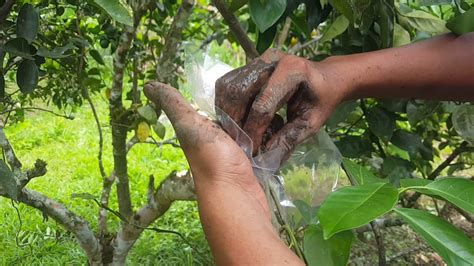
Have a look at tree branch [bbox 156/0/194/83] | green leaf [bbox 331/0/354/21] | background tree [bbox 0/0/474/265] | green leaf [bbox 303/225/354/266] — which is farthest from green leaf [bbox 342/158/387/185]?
tree branch [bbox 156/0/194/83]

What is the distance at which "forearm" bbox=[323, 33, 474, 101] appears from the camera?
0.85 m

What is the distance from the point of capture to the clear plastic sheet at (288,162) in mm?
808

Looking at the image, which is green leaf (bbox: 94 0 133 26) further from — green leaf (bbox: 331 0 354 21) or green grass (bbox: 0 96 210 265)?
green grass (bbox: 0 96 210 265)

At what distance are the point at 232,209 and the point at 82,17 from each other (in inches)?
39.5

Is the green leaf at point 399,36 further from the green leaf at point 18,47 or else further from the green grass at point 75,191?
the green grass at point 75,191

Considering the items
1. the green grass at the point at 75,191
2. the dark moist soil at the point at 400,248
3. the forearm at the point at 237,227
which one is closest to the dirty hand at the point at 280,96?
the forearm at the point at 237,227

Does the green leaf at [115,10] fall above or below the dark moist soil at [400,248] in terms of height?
above

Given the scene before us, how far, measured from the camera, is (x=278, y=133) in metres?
0.83

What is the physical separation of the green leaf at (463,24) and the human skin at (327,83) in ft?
0.04

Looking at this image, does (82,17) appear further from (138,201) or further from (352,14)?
(138,201)

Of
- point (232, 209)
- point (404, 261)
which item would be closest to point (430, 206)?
point (404, 261)

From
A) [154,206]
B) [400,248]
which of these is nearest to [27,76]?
[154,206]

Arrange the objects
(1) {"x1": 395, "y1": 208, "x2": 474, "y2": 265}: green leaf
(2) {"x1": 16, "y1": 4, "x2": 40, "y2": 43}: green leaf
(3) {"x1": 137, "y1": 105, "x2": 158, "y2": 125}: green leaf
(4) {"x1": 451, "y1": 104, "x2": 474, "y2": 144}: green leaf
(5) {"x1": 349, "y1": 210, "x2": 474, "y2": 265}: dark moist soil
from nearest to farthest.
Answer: (1) {"x1": 395, "y1": 208, "x2": 474, "y2": 265}: green leaf → (2) {"x1": 16, "y1": 4, "x2": 40, "y2": 43}: green leaf → (4) {"x1": 451, "y1": 104, "x2": 474, "y2": 144}: green leaf → (3) {"x1": 137, "y1": 105, "x2": 158, "y2": 125}: green leaf → (5) {"x1": 349, "y1": 210, "x2": 474, "y2": 265}: dark moist soil

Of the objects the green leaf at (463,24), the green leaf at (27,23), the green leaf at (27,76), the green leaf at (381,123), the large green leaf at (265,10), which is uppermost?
the green leaf at (27,23)
